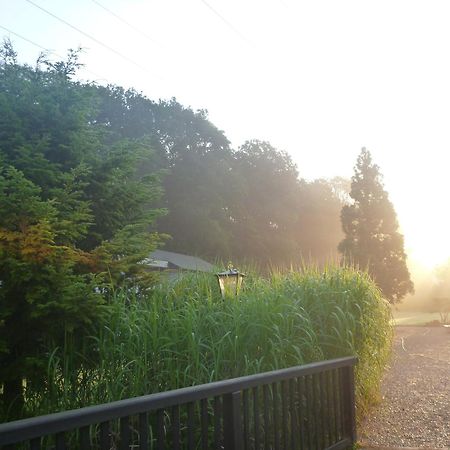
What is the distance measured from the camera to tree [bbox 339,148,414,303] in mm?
32312

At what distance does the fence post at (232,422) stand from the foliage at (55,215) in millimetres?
1902

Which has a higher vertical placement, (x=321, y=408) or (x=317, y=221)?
(x=317, y=221)

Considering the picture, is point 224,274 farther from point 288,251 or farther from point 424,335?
point 288,251

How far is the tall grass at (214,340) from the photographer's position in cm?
485

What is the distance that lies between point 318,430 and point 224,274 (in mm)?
2528

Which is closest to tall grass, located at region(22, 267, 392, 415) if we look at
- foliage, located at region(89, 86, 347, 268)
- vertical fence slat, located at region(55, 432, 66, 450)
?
vertical fence slat, located at region(55, 432, 66, 450)

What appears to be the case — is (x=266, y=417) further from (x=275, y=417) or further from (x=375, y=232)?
(x=375, y=232)

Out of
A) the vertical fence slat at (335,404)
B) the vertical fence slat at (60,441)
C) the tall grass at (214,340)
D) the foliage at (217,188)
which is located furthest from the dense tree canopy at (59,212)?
the foliage at (217,188)

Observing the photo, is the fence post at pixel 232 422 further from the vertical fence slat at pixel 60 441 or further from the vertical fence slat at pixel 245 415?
the vertical fence slat at pixel 60 441

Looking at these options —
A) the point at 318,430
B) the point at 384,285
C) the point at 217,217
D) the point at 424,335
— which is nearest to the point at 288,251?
the point at 217,217

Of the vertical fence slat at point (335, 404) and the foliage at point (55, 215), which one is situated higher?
the foliage at point (55, 215)

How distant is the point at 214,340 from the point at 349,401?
127 centimetres

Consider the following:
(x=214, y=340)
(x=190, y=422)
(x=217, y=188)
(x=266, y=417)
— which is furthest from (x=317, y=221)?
(x=190, y=422)

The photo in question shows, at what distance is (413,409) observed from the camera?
23.7 feet
